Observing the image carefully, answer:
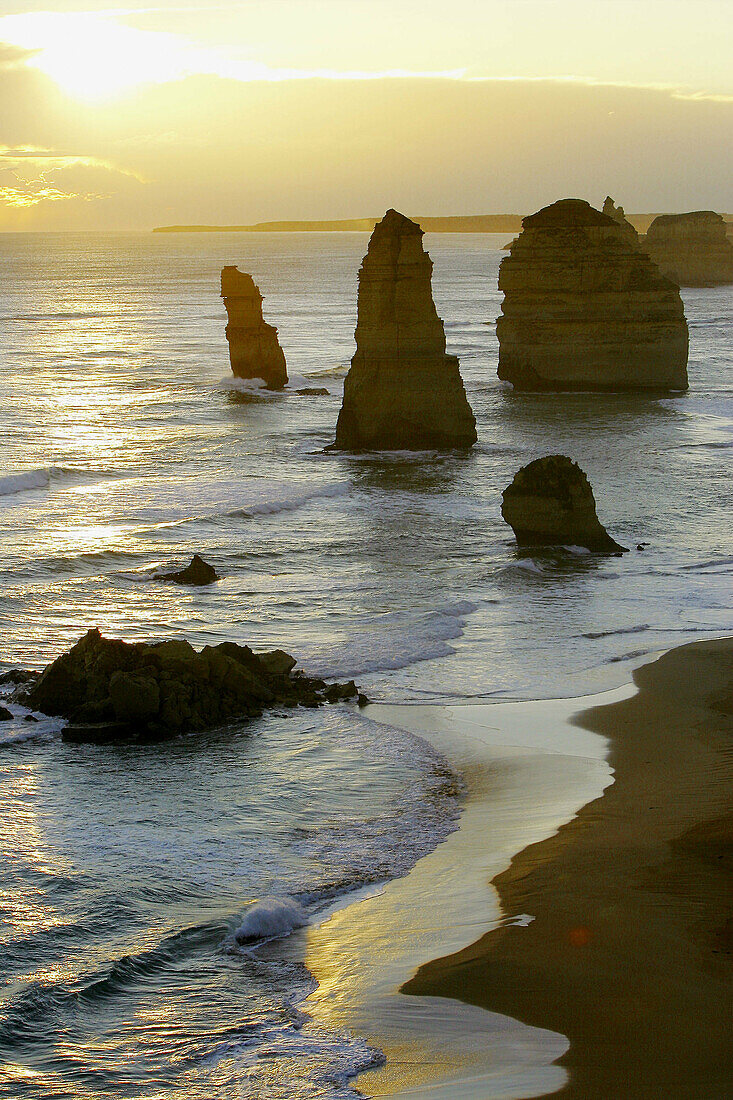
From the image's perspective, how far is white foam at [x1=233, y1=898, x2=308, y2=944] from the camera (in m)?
10.3

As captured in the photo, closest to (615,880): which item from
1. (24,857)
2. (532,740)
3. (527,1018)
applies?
(527,1018)

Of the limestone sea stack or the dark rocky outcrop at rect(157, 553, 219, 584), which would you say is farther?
the limestone sea stack

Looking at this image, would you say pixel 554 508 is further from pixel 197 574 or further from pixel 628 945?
pixel 628 945

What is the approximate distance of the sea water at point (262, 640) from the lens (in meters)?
9.20

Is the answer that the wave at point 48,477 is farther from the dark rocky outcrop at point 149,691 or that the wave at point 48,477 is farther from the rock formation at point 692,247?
the rock formation at point 692,247

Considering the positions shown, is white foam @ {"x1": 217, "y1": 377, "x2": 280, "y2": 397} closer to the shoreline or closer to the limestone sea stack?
the limestone sea stack

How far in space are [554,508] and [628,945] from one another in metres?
16.6

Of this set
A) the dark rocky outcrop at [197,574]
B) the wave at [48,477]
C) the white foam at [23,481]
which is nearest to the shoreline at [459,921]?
the dark rocky outcrop at [197,574]

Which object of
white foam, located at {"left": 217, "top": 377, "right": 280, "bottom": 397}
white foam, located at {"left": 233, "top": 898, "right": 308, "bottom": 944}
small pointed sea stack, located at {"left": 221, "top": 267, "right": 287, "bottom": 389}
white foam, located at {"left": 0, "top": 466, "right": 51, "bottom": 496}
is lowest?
white foam, located at {"left": 233, "top": 898, "right": 308, "bottom": 944}

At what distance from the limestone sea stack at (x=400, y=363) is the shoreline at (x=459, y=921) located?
2391cm

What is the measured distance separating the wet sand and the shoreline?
20 centimetres

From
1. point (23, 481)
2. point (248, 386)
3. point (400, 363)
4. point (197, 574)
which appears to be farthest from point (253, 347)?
point (197, 574)

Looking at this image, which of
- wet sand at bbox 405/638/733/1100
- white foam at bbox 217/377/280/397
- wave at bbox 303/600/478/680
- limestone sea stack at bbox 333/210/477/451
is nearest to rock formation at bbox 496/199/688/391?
white foam at bbox 217/377/280/397

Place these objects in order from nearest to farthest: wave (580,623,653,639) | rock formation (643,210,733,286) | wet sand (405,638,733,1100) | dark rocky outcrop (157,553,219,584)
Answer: wet sand (405,638,733,1100) < wave (580,623,653,639) < dark rocky outcrop (157,553,219,584) < rock formation (643,210,733,286)
